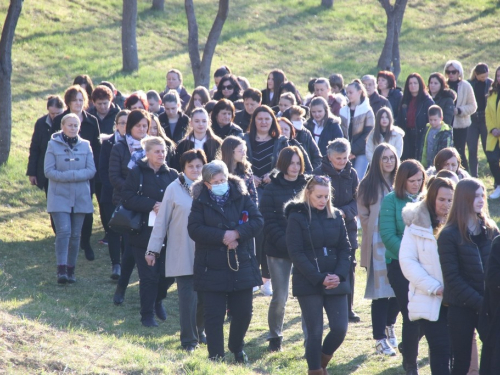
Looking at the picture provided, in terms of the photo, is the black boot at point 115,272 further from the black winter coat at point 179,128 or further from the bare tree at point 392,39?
the bare tree at point 392,39

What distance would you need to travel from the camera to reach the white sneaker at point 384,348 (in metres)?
7.91

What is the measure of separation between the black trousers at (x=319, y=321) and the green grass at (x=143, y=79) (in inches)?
27.0

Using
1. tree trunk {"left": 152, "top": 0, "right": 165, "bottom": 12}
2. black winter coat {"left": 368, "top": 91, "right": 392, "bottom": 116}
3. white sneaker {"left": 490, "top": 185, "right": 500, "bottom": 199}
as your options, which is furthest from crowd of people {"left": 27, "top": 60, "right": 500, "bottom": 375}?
tree trunk {"left": 152, "top": 0, "right": 165, "bottom": 12}

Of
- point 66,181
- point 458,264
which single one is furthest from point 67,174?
point 458,264

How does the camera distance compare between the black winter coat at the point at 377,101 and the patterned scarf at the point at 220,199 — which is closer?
the patterned scarf at the point at 220,199

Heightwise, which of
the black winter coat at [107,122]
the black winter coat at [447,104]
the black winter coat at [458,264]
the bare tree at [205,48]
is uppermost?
the bare tree at [205,48]

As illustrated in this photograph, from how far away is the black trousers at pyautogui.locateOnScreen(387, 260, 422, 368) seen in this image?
710cm

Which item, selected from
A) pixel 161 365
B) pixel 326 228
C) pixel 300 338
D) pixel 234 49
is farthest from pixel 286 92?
pixel 234 49

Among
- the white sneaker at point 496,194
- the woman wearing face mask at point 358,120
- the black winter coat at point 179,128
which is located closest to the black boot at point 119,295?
the black winter coat at point 179,128

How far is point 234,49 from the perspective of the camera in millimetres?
24094

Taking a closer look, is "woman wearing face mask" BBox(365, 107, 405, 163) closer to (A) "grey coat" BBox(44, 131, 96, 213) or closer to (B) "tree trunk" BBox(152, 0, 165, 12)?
(A) "grey coat" BBox(44, 131, 96, 213)

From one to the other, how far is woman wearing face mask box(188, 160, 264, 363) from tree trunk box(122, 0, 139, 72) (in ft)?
45.7

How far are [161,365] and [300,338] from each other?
106 inches

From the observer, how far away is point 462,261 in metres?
6.06
